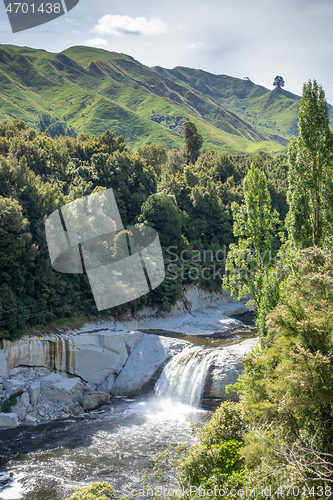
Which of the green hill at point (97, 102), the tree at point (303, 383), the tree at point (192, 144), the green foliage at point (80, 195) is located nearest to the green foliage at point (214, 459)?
the tree at point (303, 383)

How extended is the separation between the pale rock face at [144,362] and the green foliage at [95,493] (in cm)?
1569

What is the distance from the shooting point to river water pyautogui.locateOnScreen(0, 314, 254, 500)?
1583cm

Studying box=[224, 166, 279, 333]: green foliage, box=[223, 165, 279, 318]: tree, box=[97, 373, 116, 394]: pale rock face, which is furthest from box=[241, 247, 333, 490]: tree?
box=[97, 373, 116, 394]: pale rock face

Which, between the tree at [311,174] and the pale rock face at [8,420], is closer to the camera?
the tree at [311,174]

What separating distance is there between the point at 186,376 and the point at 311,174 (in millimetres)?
15852

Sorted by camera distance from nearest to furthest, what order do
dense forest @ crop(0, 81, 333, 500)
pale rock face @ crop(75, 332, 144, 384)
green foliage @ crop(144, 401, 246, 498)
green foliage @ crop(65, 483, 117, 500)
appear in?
dense forest @ crop(0, 81, 333, 500) → green foliage @ crop(65, 483, 117, 500) → green foliage @ crop(144, 401, 246, 498) → pale rock face @ crop(75, 332, 144, 384)

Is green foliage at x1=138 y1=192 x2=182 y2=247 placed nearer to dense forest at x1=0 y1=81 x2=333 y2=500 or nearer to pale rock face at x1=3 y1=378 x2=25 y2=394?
dense forest at x1=0 y1=81 x2=333 y2=500

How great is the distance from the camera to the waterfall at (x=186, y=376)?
2459cm

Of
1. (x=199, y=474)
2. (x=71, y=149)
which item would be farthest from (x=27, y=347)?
(x=71, y=149)

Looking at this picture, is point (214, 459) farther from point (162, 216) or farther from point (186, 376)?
point (162, 216)

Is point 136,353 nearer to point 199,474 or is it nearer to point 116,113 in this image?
point 199,474

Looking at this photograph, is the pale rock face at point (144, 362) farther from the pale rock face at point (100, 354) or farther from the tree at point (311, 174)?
the tree at point (311, 174)

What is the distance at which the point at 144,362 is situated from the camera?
92.2ft

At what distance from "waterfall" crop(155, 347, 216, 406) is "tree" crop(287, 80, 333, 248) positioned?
1357cm
